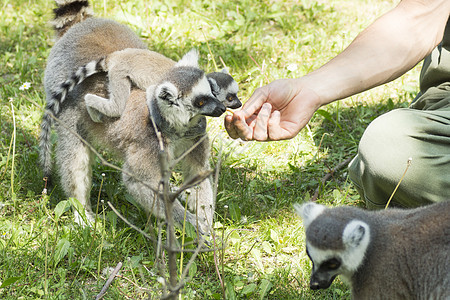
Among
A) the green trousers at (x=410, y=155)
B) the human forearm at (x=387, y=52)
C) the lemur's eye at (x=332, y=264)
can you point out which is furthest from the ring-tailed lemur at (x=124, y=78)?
the lemur's eye at (x=332, y=264)

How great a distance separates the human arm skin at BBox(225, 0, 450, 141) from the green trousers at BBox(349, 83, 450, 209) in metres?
0.32

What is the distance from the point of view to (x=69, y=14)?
4.87 metres

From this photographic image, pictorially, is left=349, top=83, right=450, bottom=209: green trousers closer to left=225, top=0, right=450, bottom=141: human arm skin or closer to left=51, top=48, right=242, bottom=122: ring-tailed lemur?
left=225, top=0, right=450, bottom=141: human arm skin

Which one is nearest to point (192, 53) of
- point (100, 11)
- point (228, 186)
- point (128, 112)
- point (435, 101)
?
point (128, 112)

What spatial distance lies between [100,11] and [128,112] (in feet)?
11.2

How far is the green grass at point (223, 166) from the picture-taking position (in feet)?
11.2

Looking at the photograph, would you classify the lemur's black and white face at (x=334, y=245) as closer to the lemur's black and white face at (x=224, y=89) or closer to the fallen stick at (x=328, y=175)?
the fallen stick at (x=328, y=175)

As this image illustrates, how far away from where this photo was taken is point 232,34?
21.6 feet

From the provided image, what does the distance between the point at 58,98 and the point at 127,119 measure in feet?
2.01

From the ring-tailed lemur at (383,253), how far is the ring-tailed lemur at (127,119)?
1.24 metres

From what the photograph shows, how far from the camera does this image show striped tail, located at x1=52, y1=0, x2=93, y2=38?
484cm

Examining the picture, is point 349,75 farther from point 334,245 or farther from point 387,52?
point 334,245

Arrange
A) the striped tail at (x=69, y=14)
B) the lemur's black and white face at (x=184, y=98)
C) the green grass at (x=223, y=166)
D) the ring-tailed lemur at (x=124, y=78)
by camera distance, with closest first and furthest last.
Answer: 1. the green grass at (x=223, y=166)
2. the lemur's black and white face at (x=184, y=98)
3. the ring-tailed lemur at (x=124, y=78)
4. the striped tail at (x=69, y=14)

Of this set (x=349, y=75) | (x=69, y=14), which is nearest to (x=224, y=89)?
(x=349, y=75)
